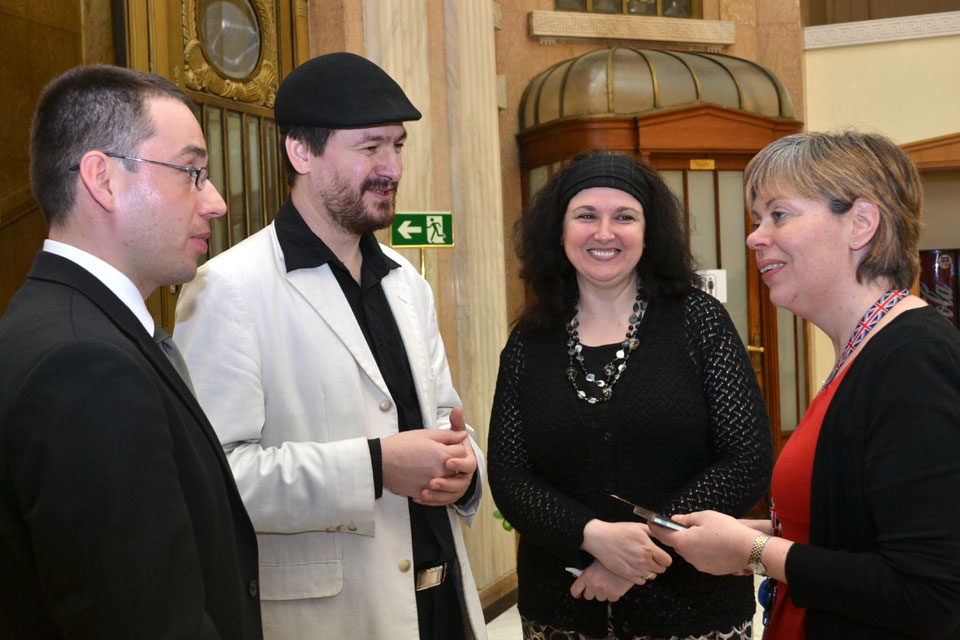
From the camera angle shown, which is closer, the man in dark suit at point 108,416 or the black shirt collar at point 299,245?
the man in dark suit at point 108,416

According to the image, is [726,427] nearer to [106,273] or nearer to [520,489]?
[520,489]

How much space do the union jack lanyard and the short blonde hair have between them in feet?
0.12

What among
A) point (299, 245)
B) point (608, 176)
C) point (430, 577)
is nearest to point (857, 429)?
point (430, 577)

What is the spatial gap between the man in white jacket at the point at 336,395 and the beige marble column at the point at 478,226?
124 inches

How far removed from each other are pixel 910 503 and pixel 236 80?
3.29 metres

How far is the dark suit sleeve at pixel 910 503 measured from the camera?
1.45 meters

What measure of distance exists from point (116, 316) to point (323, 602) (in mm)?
962

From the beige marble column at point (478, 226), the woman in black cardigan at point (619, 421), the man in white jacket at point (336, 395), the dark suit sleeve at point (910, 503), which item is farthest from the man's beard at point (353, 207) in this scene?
the beige marble column at point (478, 226)

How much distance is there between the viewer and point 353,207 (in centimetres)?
220

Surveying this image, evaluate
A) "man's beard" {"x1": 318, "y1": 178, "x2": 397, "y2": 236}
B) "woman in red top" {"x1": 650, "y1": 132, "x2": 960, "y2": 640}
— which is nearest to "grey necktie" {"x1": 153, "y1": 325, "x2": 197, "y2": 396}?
"man's beard" {"x1": 318, "y1": 178, "x2": 397, "y2": 236}

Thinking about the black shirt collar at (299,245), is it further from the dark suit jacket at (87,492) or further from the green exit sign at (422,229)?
the green exit sign at (422,229)

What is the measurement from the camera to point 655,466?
2.32 metres

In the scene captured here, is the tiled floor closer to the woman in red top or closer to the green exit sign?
the green exit sign

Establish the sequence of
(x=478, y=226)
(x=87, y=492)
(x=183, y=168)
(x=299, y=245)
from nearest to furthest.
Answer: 1. (x=87, y=492)
2. (x=183, y=168)
3. (x=299, y=245)
4. (x=478, y=226)
